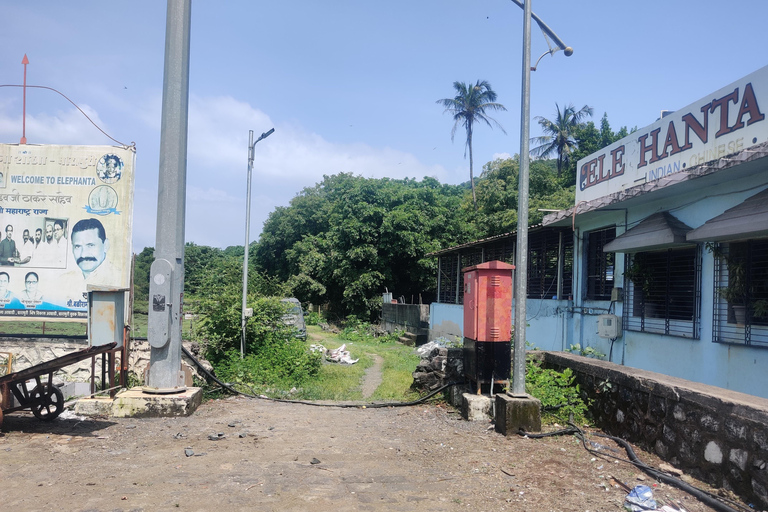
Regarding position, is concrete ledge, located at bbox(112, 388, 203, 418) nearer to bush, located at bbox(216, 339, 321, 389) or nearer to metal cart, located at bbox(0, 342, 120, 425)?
metal cart, located at bbox(0, 342, 120, 425)

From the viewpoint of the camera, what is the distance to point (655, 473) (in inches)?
181

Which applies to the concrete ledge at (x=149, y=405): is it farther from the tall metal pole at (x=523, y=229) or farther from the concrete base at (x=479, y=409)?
the tall metal pole at (x=523, y=229)

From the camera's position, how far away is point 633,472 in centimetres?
478

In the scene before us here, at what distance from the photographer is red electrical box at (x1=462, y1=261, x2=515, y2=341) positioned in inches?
270

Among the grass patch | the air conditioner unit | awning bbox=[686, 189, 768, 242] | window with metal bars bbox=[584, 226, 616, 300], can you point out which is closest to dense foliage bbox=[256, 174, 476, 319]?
the grass patch

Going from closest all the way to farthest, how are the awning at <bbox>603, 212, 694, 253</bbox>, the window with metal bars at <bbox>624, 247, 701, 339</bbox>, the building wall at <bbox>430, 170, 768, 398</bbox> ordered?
the building wall at <bbox>430, 170, 768, 398</bbox>
the awning at <bbox>603, 212, 694, 253</bbox>
the window with metal bars at <bbox>624, 247, 701, 339</bbox>

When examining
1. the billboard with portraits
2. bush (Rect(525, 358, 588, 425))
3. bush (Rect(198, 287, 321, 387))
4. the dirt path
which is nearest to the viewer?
bush (Rect(525, 358, 588, 425))

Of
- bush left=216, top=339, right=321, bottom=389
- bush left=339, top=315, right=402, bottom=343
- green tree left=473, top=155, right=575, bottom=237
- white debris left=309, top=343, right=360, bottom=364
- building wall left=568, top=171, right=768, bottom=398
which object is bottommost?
bush left=339, top=315, right=402, bottom=343

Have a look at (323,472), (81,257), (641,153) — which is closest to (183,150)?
(81,257)

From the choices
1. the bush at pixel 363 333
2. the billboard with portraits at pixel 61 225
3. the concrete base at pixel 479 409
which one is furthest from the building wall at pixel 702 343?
the bush at pixel 363 333

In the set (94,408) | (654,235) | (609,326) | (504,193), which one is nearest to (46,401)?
(94,408)

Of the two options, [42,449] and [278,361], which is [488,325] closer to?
[42,449]

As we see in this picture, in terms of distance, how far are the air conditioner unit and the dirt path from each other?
15.5 ft

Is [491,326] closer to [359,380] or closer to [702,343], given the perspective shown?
[702,343]
